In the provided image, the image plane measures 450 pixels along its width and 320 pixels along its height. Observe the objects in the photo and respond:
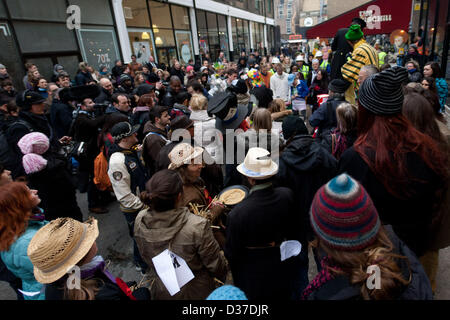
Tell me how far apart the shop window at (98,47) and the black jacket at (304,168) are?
10536mm

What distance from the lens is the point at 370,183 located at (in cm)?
179

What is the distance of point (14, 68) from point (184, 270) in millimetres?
9379

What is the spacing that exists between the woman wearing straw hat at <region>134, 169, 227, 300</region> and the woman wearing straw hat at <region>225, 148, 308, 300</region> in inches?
8.1

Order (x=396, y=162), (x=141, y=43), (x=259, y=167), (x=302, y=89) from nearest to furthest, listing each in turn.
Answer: (x=396, y=162) → (x=259, y=167) → (x=302, y=89) → (x=141, y=43)

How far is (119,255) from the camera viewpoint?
12.5 ft

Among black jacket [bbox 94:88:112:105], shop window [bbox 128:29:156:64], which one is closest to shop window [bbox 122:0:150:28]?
shop window [bbox 128:29:156:64]

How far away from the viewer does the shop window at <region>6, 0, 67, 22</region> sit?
803cm

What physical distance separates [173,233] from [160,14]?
52.5 ft

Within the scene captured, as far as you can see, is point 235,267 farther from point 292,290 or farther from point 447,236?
point 447,236

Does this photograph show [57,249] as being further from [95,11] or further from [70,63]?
[95,11]

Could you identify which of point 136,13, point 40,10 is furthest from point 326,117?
point 136,13

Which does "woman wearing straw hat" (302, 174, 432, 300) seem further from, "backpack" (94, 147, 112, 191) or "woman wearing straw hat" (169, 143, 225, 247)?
"backpack" (94, 147, 112, 191)

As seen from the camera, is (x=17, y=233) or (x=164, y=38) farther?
(x=164, y=38)
